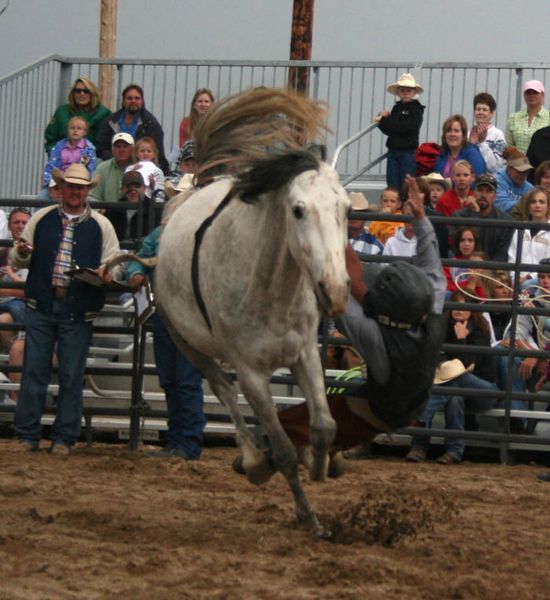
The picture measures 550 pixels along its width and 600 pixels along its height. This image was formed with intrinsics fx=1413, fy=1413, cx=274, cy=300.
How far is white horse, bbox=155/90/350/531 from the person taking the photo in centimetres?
619

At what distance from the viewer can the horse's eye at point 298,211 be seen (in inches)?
243

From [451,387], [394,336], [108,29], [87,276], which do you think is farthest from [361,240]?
[108,29]

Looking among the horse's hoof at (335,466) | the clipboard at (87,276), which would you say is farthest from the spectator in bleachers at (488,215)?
the horse's hoof at (335,466)

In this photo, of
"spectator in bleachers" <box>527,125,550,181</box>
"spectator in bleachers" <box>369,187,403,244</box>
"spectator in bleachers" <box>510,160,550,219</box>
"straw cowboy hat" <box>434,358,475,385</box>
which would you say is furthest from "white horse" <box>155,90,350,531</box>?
"spectator in bleachers" <box>527,125,550,181</box>

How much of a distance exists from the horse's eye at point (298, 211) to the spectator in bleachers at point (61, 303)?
3.84 meters

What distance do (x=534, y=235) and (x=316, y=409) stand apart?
14.2 feet

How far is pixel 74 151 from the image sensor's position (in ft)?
42.2

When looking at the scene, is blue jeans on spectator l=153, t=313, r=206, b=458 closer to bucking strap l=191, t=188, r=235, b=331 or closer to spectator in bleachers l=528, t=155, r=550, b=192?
bucking strap l=191, t=188, r=235, b=331

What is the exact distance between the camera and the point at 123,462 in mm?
9484

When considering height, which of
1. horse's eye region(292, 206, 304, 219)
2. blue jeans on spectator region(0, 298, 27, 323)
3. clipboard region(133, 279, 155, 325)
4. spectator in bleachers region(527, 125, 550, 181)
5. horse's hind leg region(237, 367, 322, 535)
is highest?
spectator in bleachers region(527, 125, 550, 181)

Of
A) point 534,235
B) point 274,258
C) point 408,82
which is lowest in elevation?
point 274,258

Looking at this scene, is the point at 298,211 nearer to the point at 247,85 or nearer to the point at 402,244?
the point at 402,244

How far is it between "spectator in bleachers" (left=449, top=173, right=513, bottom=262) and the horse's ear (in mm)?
3858

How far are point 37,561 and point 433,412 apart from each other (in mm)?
4566
